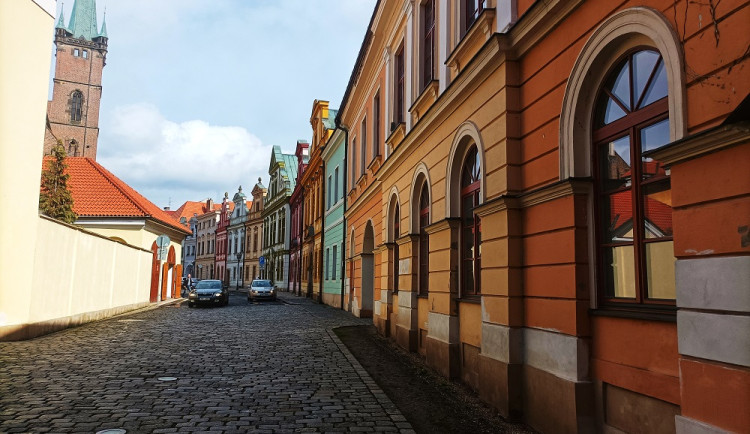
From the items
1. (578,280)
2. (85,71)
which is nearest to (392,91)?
(578,280)

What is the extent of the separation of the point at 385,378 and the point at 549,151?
478cm

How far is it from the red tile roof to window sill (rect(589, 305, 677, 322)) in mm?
24326

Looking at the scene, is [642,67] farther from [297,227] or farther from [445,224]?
[297,227]

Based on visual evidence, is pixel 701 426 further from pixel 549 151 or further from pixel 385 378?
pixel 385 378

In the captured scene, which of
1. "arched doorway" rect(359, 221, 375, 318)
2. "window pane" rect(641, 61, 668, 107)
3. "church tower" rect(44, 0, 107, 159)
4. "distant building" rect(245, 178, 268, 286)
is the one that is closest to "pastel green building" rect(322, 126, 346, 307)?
"arched doorway" rect(359, 221, 375, 318)

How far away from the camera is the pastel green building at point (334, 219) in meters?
25.4

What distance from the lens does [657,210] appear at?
4.53 m

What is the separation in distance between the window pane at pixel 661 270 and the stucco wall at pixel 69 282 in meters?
12.5

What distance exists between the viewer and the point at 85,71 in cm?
7350

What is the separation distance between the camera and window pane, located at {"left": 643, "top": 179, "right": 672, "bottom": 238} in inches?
174

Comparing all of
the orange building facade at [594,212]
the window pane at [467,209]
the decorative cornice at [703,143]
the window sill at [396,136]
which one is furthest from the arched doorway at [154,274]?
the decorative cornice at [703,143]

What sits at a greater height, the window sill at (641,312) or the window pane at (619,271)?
the window pane at (619,271)

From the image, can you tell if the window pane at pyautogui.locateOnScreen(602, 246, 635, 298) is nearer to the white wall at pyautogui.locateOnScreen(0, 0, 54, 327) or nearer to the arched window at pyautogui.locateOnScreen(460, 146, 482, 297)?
the arched window at pyautogui.locateOnScreen(460, 146, 482, 297)

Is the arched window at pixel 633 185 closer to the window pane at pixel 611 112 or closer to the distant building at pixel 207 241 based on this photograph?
the window pane at pixel 611 112
